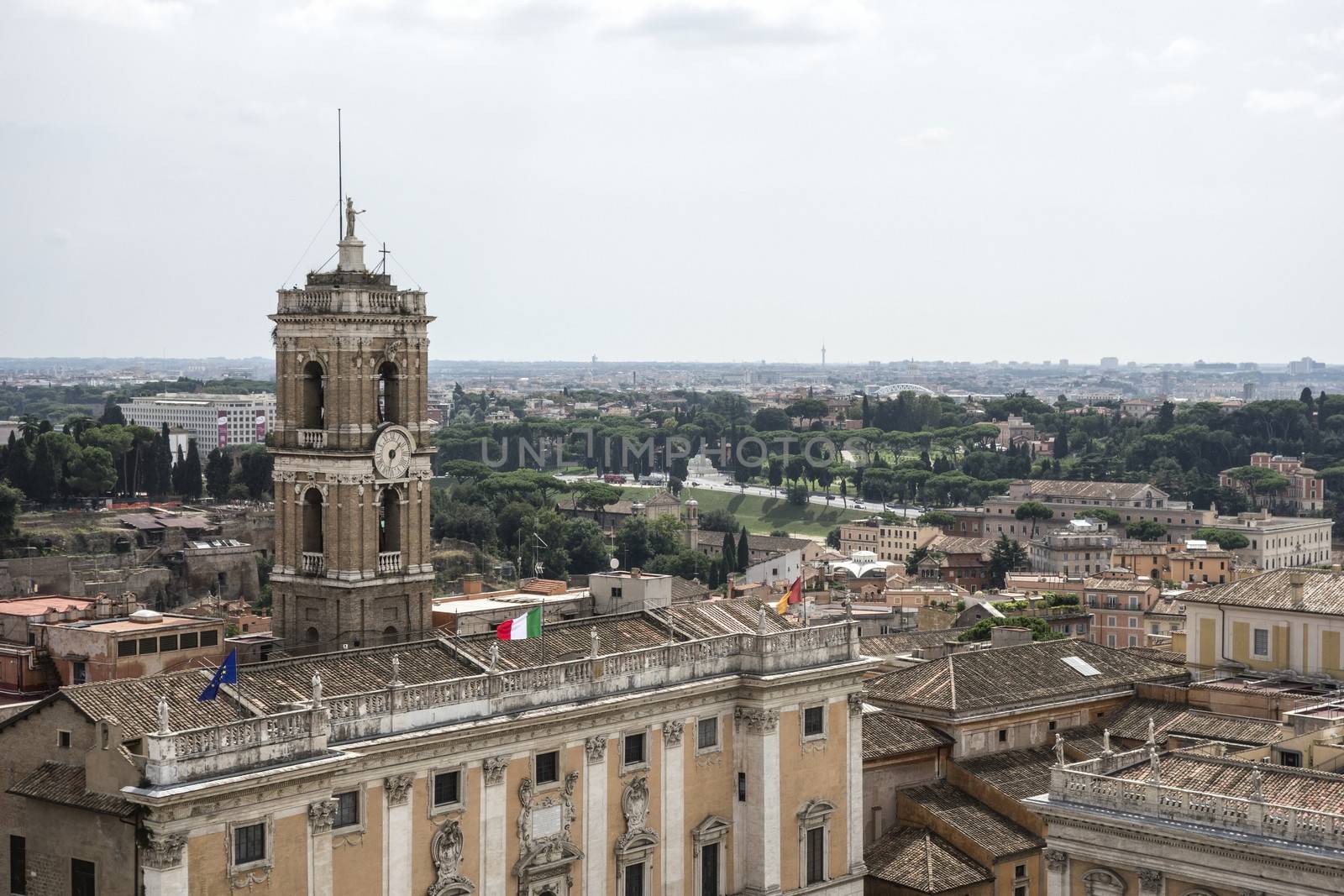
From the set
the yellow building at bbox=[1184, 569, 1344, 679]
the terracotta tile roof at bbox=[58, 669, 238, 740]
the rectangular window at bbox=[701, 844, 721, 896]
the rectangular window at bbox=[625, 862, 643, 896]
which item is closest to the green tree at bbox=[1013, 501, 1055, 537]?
the yellow building at bbox=[1184, 569, 1344, 679]

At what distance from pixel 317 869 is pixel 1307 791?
50.9 feet

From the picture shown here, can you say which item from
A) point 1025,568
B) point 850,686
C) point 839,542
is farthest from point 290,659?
point 839,542

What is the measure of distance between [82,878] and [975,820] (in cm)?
2044

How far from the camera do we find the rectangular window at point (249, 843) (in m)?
29.5

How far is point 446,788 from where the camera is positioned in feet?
110

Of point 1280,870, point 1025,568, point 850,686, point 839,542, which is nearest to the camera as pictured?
point 1280,870

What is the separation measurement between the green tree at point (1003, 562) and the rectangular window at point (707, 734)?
8638cm

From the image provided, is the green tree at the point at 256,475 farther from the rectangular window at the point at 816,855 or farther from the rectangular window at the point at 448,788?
the rectangular window at the point at 448,788

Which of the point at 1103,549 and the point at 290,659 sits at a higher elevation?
the point at 290,659

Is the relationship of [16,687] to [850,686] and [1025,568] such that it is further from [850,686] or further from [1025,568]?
[1025,568]

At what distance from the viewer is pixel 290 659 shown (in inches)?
1308

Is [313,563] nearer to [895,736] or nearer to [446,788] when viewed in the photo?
[446,788]

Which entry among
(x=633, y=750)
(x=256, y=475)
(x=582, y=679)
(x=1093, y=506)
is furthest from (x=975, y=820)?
(x=1093, y=506)

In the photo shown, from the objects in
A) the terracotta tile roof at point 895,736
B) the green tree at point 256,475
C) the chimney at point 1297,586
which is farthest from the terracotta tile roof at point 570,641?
the green tree at point 256,475
